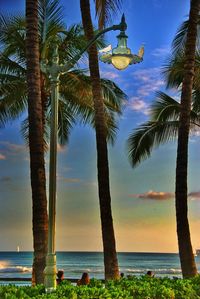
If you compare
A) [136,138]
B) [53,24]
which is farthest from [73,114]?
[53,24]

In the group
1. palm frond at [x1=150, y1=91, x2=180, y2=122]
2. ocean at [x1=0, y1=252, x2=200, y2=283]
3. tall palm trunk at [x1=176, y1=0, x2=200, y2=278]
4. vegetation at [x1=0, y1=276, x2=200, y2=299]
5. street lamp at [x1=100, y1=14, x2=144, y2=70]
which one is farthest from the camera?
ocean at [x1=0, y1=252, x2=200, y2=283]

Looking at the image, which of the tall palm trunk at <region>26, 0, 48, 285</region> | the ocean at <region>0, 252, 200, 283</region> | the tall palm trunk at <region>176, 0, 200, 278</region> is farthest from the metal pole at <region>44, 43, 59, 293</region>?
the ocean at <region>0, 252, 200, 283</region>

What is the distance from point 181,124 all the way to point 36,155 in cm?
604

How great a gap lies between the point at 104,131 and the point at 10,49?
6.47 m

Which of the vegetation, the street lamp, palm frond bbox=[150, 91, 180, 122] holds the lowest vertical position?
the vegetation

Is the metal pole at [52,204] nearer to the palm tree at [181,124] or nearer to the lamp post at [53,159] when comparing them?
the lamp post at [53,159]

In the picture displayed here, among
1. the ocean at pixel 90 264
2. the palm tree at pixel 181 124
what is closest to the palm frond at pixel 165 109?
the palm tree at pixel 181 124

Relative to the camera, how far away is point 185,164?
58.7ft

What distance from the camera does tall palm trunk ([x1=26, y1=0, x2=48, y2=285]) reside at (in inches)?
532

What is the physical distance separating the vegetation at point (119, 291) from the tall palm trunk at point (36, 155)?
271cm

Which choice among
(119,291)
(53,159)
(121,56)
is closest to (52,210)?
(53,159)

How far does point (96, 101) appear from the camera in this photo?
18.5 m

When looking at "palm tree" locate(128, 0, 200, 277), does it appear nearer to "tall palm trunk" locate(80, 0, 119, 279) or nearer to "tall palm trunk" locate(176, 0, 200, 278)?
"tall palm trunk" locate(176, 0, 200, 278)

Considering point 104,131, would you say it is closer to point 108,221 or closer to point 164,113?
point 108,221
